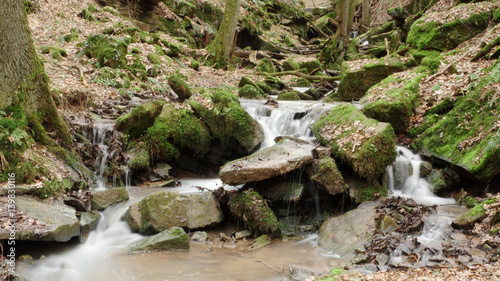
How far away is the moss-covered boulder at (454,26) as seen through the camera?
12062mm

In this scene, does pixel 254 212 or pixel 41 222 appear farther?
pixel 254 212

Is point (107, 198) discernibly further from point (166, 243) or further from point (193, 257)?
point (193, 257)

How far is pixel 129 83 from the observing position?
11.7 metres

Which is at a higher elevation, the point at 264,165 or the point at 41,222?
the point at 264,165

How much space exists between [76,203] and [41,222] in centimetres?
131

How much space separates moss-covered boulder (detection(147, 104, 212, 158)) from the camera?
9.06m

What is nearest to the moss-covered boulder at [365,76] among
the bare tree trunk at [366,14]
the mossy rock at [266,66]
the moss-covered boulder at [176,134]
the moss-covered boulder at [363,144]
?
the moss-covered boulder at [363,144]

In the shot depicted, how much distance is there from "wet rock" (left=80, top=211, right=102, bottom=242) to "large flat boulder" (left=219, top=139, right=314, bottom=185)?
8.14ft

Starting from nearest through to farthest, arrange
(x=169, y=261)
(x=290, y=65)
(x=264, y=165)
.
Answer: (x=169, y=261) → (x=264, y=165) → (x=290, y=65)

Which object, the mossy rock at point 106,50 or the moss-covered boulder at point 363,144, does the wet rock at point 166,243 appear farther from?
the mossy rock at point 106,50

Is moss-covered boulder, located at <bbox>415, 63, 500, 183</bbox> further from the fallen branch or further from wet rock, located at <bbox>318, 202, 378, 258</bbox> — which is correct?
the fallen branch

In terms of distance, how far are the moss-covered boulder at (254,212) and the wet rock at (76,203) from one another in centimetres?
282

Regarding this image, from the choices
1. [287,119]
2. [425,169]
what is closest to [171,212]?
[287,119]

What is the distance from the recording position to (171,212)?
6.80m
